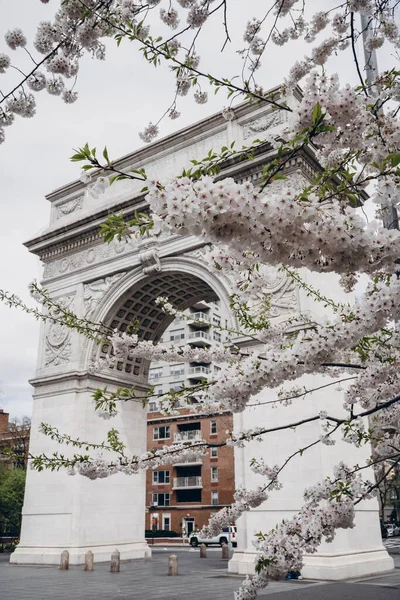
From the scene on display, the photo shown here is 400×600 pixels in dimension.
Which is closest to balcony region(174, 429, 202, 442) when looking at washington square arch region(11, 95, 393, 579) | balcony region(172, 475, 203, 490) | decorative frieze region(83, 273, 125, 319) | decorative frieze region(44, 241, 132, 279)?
balcony region(172, 475, 203, 490)

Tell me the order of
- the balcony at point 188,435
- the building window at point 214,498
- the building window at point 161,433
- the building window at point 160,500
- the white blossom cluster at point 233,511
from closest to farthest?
the white blossom cluster at point 233,511 < the building window at point 214,498 < the balcony at point 188,435 < the building window at point 160,500 < the building window at point 161,433

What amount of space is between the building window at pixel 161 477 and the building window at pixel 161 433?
9.44 ft

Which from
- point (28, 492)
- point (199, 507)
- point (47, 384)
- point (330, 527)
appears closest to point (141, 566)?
point (28, 492)

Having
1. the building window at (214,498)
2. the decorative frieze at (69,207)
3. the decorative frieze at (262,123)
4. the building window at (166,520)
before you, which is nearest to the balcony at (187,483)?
the building window at (214,498)

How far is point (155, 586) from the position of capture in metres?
12.3

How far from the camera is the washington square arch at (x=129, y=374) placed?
46.3 feet

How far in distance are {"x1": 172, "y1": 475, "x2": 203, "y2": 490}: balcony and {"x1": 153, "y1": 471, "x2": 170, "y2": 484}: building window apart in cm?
115

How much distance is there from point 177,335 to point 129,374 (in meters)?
31.0

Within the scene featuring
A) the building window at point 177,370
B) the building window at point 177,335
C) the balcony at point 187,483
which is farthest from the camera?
the building window at point 177,335

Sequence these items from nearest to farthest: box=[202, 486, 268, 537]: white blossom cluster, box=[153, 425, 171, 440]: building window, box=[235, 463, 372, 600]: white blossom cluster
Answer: box=[235, 463, 372, 600]: white blossom cluster, box=[202, 486, 268, 537]: white blossom cluster, box=[153, 425, 171, 440]: building window

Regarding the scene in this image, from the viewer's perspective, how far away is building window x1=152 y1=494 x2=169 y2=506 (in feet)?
153

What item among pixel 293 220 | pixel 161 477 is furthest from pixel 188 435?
pixel 293 220

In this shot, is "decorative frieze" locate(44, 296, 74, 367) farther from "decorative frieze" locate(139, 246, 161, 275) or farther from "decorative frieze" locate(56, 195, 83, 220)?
"decorative frieze" locate(56, 195, 83, 220)

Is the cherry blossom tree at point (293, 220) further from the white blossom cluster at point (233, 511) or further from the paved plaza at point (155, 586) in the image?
the paved plaza at point (155, 586)
